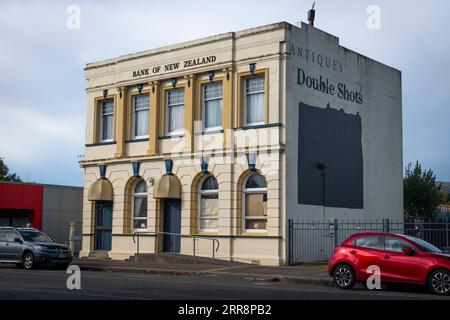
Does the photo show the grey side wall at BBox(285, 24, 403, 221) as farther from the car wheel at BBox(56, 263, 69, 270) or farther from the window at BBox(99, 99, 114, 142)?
the window at BBox(99, 99, 114, 142)

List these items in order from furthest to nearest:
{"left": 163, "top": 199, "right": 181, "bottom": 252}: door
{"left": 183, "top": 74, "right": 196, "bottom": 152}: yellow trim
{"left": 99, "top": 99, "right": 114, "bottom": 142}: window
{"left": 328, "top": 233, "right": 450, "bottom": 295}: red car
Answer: {"left": 99, "top": 99, "right": 114, "bottom": 142}: window < {"left": 163, "top": 199, "right": 181, "bottom": 252}: door < {"left": 183, "top": 74, "right": 196, "bottom": 152}: yellow trim < {"left": 328, "top": 233, "right": 450, "bottom": 295}: red car

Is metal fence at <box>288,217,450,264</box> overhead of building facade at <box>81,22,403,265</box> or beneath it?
beneath

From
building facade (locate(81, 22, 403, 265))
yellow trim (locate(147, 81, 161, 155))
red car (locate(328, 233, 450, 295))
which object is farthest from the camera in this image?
yellow trim (locate(147, 81, 161, 155))

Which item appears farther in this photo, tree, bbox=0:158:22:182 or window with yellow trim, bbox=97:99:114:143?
tree, bbox=0:158:22:182

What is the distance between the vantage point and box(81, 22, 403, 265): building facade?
90.5ft

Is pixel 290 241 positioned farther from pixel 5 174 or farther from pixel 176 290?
pixel 5 174

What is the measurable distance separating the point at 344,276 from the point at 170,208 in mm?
13633

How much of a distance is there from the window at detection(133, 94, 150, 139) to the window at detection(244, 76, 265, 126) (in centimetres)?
561

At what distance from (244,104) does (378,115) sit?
283 inches

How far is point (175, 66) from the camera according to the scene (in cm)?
3077

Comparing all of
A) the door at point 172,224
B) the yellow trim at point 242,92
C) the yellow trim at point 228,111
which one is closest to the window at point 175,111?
the yellow trim at point 228,111

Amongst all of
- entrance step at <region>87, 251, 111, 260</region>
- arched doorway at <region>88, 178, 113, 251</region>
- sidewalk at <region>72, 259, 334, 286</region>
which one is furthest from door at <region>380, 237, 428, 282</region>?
arched doorway at <region>88, 178, 113, 251</region>

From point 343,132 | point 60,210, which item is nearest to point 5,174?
point 60,210

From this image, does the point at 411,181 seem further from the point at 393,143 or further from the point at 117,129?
the point at 117,129
